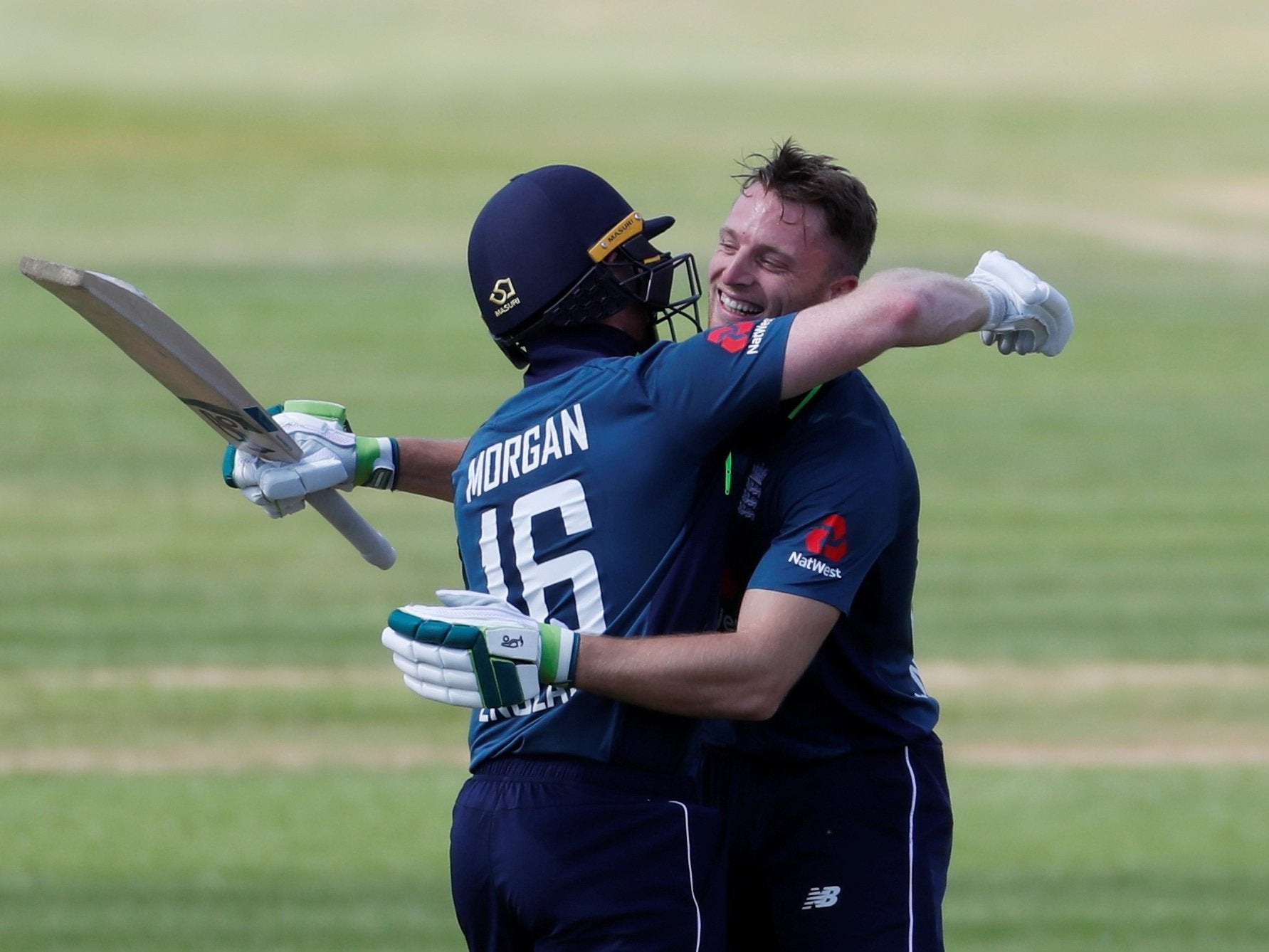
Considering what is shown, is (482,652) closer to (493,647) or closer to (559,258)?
(493,647)

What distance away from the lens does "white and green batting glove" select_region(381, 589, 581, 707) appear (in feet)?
12.1

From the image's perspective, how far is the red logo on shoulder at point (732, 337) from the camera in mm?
3805

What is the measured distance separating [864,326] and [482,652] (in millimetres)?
Result: 908

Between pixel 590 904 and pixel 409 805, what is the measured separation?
5.17 m

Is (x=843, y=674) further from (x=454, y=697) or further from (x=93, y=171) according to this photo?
(x=93, y=171)

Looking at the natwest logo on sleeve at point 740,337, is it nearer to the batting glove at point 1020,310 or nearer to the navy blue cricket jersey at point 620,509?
the navy blue cricket jersey at point 620,509

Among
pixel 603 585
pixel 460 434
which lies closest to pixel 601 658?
pixel 603 585

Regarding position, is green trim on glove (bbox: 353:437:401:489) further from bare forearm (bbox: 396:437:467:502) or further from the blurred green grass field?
the blurred green grass field

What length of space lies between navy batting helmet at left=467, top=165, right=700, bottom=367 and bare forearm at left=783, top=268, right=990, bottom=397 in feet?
1.47

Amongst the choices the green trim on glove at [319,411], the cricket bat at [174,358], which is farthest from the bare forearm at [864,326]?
the green trim on glove at [319,411]

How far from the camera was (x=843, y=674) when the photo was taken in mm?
4406

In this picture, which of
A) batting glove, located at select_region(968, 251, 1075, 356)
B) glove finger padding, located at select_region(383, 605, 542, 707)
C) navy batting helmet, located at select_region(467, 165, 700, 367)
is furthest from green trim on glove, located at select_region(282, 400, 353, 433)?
batting glove, located at select_region(968, 251, 1075, 356)

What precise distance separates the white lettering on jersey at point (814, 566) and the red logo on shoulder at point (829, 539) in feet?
0.05

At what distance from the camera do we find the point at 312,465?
4.82m
